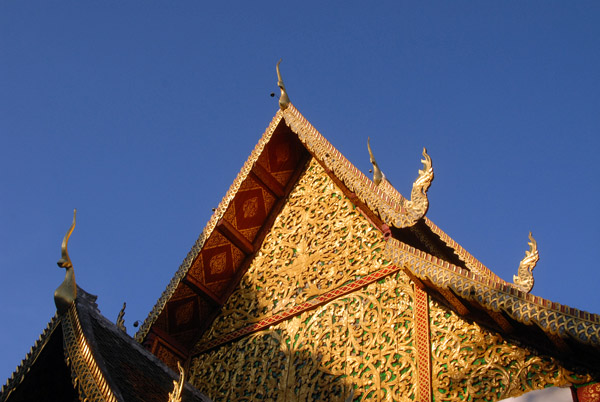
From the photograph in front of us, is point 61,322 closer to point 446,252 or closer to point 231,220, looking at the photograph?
point 231,220

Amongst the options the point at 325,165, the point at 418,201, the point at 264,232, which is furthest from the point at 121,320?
the point at 418,201

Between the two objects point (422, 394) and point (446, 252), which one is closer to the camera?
point (422, 394)

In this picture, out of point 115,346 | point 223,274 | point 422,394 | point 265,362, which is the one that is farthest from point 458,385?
point 223,274

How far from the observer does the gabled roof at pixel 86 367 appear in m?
5.50

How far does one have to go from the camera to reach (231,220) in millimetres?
8328

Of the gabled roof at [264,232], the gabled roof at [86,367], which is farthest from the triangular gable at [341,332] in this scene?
the gabled roof at [86,367]

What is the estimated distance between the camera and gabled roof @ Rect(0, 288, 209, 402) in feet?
18.0

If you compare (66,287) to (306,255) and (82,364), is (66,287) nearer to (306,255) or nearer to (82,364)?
(82,364)

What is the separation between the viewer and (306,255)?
25.6 feet

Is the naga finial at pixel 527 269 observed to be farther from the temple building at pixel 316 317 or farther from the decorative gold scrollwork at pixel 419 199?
the decorative gold scrollwork at pixel 419 199

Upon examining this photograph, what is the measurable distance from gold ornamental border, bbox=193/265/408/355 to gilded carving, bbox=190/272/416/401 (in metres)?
0.04

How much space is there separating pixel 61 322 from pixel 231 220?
257cm

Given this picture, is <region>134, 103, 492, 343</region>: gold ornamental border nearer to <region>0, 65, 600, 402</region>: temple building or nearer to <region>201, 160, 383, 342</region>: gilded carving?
<region>0, 65, 600, 402</region>: temple building

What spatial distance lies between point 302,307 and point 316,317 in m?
0.21
